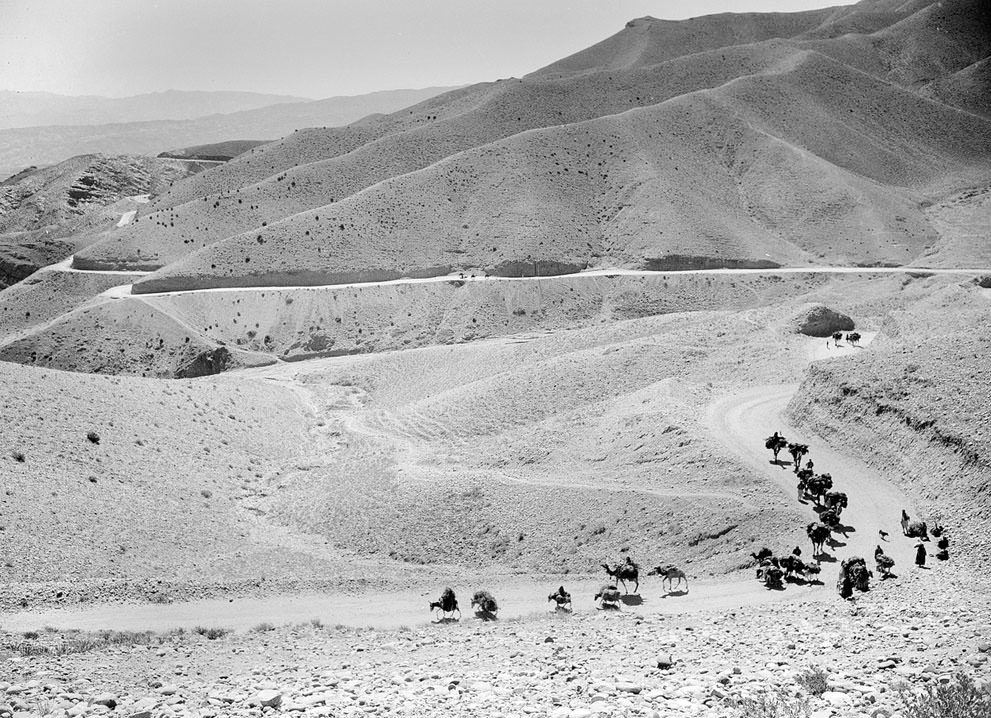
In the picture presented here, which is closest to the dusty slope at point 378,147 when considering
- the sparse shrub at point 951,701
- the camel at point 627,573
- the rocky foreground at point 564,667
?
the camel at point 627,573

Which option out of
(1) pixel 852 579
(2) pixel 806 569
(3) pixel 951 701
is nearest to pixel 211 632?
(2) pixel 806 569

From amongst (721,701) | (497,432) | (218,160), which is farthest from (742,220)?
(218,160)

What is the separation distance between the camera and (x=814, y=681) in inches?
574

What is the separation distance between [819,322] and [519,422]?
20.7 meters

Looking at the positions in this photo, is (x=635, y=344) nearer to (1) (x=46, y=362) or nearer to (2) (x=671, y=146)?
(1) (x=46, y=362)

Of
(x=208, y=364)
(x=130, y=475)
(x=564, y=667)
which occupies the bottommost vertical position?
(x=564, y=667)

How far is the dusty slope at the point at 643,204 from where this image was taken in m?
83.6

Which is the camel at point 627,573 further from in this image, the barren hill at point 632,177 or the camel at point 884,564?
the barren hill at point 632,177

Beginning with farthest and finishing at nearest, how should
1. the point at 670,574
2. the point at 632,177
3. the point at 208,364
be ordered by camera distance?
the point at 632,177, the point at 208,364, the point at 670,574

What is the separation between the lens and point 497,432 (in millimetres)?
43781

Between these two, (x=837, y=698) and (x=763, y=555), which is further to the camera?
(x=763, y=555)

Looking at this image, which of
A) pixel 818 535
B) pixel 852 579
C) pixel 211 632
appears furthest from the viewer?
pixel 818 535

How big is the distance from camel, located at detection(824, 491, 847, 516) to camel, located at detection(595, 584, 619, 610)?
23.0 feet

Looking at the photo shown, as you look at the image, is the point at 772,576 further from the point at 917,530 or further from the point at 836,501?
the point at 836,501
